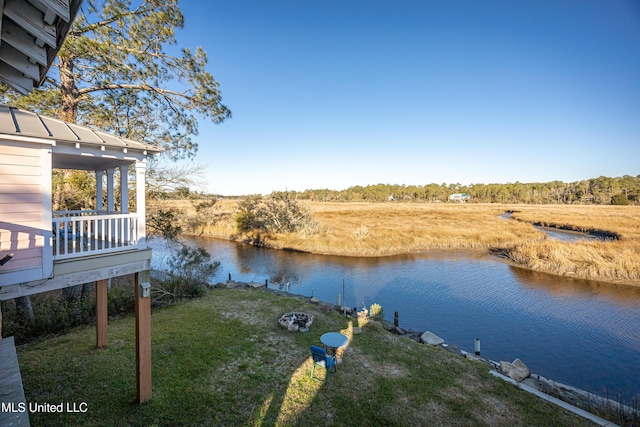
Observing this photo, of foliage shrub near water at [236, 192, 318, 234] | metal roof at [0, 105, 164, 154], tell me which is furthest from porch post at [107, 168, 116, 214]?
foliage shrub near water at [236, 192, 318, 234]

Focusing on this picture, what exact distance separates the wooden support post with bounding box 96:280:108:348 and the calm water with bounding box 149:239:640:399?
9551mm

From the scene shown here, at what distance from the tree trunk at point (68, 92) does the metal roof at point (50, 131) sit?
20.3 ft

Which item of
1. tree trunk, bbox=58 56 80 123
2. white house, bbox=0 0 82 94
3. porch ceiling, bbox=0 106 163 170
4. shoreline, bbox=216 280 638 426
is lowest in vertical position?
shoreline, bbox=216 280 638 426

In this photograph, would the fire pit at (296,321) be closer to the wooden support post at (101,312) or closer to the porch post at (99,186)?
the wooden support post at (101,312)

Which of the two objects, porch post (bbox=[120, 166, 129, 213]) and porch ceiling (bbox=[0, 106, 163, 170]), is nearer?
porch ceiling (bbox=[0, 106, 163, 170])

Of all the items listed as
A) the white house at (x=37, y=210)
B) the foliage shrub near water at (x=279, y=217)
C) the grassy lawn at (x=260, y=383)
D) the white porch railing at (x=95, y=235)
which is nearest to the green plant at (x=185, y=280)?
the grassy lawn at (x=260, y=383)

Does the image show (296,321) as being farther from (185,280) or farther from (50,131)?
(50,131)

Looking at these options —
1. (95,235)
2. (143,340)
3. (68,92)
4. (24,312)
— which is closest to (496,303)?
(143,340)

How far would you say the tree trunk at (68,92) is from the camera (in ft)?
30.9

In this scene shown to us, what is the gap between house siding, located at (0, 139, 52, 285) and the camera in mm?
3773

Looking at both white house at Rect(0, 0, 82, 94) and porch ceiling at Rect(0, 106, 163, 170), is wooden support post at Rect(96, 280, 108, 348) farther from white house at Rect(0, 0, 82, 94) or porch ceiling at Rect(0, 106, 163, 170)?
white house at Rect(0, 0, 82, 94)

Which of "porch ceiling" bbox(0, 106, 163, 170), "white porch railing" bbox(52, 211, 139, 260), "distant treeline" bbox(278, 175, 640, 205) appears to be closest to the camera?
"porch ceiling" bbox(0, 106, 163, 170)

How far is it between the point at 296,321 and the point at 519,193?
95.3 m

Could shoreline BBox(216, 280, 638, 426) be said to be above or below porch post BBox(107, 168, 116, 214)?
below
